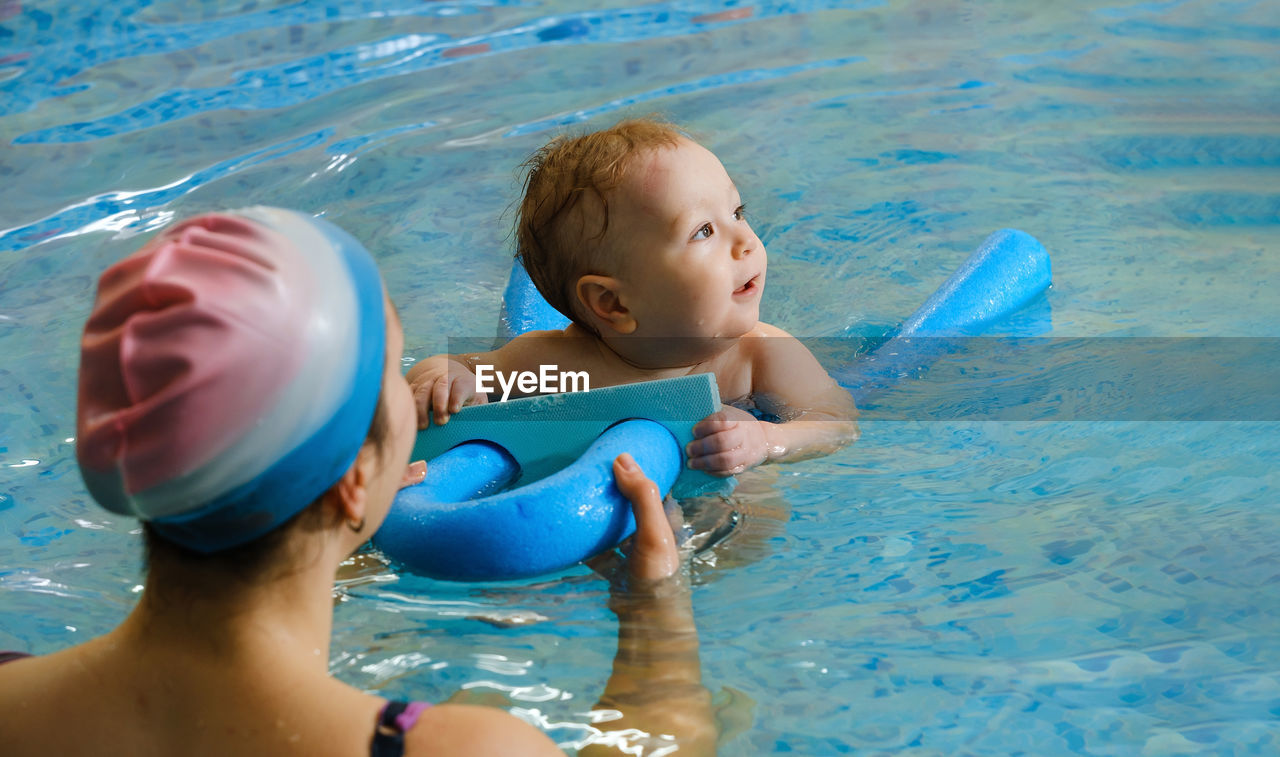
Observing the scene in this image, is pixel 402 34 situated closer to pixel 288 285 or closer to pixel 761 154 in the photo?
pixel 761 154

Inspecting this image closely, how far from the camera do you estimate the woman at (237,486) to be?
1171mm

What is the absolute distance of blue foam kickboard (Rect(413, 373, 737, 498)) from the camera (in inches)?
91.3

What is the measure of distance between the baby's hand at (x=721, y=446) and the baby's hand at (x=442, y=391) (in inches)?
18.3

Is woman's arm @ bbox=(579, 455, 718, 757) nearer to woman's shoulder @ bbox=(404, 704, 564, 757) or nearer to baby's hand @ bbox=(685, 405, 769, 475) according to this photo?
baby's hand @ bbox=(685, 405, 769, 475)

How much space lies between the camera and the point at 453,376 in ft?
8.20

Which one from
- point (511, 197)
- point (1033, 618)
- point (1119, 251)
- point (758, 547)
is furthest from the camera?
point (511, 197)

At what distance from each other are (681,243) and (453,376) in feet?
1.73

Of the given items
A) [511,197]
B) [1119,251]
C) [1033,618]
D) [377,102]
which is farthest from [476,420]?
[377,102]

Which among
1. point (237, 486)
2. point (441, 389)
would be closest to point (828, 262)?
point (441, 389)

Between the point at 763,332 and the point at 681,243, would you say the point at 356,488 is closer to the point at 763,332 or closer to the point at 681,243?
the point at 681,243

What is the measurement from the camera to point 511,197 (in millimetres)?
4215

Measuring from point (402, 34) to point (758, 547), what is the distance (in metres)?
3.97

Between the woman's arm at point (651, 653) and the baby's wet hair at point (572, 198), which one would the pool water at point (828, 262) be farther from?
the baby's wet hair at point (572, 198)

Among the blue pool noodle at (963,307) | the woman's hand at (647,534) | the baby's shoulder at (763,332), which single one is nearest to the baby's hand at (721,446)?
the woman's hand at (647,534)
